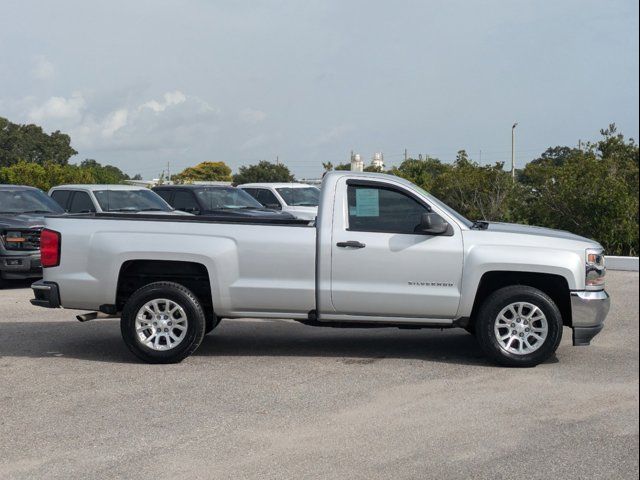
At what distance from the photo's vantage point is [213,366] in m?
8.88

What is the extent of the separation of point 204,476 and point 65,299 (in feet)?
12.9

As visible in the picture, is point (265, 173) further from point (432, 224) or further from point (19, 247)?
point (432, 224)

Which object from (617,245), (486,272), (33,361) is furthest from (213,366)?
(617,245)

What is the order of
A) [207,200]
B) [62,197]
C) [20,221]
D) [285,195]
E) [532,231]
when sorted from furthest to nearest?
[285,195] < [207,200] < [62,197] < [20,221] < [532,231]

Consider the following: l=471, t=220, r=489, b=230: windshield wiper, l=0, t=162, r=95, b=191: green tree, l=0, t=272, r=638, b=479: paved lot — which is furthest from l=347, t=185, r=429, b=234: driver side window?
l=0, t=162, r=95, b=191: green tree

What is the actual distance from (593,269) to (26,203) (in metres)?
11.6

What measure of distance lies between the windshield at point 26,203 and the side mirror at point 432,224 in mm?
10018

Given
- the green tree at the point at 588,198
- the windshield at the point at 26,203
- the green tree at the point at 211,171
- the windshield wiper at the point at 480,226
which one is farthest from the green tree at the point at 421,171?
the green tree at the point at 211,171

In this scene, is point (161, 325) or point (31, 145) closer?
point (161, 325)

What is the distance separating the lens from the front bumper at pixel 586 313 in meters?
8.66

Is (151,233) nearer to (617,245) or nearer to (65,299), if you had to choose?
(65,299)

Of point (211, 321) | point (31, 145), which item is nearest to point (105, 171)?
point (31, 145)

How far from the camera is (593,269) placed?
8.77 m

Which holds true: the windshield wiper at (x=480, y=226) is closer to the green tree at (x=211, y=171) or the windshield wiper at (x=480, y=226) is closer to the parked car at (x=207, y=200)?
the parked car at (x=207, y=200)
